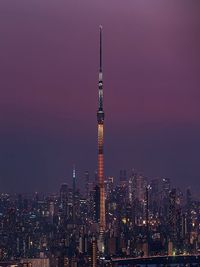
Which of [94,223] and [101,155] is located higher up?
[101,155]

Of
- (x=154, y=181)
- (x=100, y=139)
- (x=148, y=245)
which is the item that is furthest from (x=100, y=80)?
(x=148, y=245)

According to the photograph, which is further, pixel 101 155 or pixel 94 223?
pixel 94 223

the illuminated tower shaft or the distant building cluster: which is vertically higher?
the illuminated tower shaft

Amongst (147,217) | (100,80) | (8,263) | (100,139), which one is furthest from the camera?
(147,217)

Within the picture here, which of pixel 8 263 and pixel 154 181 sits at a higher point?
pixel 154 181

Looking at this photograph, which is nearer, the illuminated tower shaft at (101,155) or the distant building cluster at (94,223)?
the distant building cluster at (94,223)

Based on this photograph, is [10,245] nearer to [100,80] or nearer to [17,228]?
[17,228]

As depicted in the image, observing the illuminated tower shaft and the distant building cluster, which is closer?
the distant building cluster

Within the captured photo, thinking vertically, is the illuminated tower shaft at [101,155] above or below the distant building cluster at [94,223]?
above
